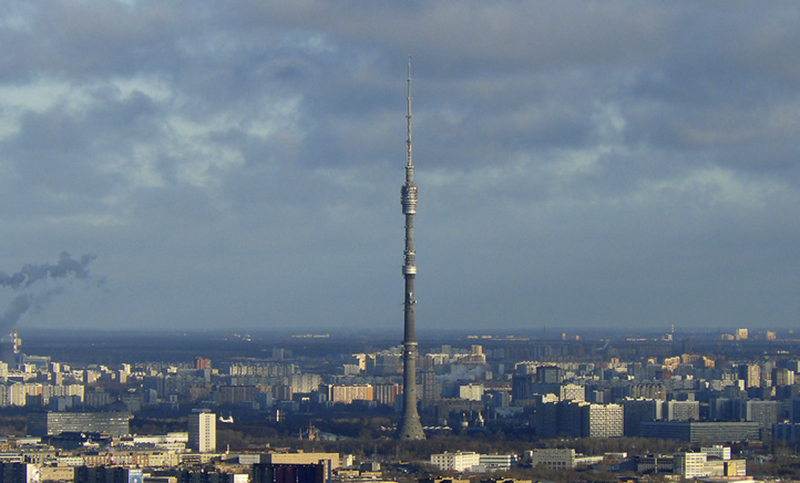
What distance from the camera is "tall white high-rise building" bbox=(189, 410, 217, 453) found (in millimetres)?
71438

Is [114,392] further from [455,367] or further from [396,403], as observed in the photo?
[455,367]

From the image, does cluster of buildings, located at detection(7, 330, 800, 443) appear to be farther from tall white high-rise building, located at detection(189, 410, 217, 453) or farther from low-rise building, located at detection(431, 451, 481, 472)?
tall white high-rise building, located at detection(189, 410, 217, 453)

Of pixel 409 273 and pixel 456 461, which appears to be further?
pixel 409 273

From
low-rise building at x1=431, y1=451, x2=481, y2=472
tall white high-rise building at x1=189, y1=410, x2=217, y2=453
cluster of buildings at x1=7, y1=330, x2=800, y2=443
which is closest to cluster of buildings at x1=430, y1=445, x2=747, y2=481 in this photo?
low-rise building at x1=431, y1=451, x2=481, y2=472

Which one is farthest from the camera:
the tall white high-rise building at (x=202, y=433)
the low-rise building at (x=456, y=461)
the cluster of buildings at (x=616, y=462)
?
the tall white high-rise building at (x=202, y=433)

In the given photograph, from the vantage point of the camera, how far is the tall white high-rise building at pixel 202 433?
71438mm

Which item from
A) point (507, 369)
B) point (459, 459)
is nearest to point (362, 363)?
point (507, 369)

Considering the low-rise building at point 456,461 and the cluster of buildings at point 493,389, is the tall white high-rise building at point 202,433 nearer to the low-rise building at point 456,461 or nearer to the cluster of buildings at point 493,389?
the low-rise building at point 456,461

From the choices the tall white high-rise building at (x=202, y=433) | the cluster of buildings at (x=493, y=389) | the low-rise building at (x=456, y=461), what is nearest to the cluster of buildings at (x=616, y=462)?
the low-rise building at (x=456, y=461)

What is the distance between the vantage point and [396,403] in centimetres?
10031

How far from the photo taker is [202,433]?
236 feet

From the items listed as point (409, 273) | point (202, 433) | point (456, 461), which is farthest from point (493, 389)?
point (456, 461)

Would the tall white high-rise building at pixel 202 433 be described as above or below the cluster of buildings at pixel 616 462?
above

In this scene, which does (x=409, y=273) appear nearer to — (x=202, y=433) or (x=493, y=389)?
(x=202, y=433)
